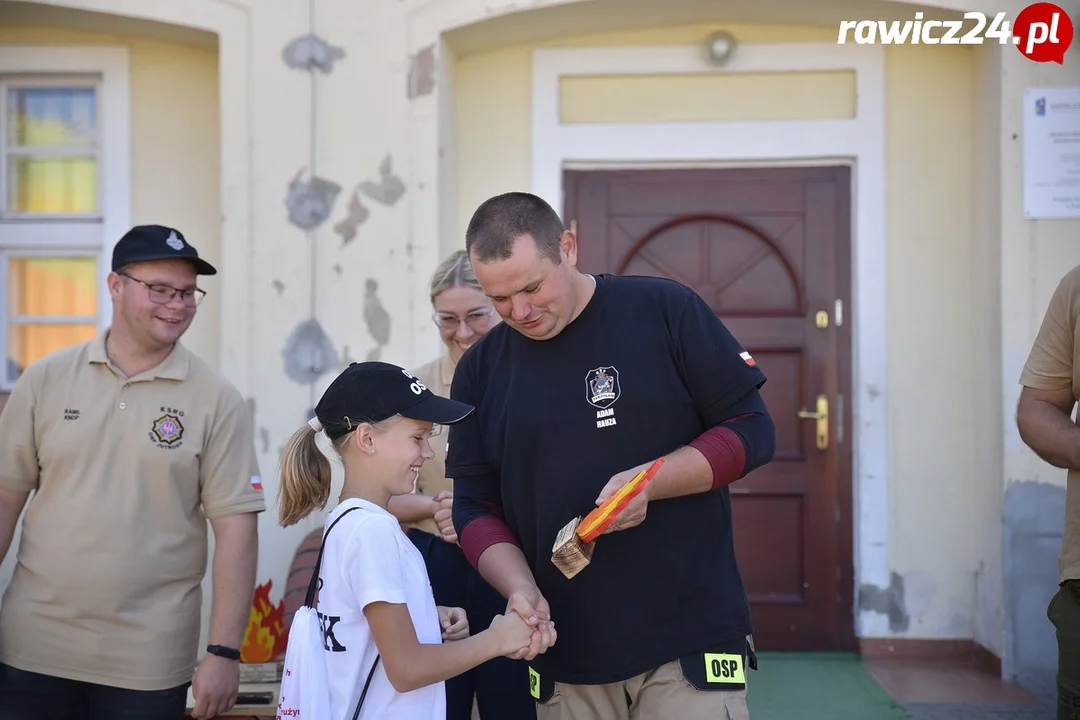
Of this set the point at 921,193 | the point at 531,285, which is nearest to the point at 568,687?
the point at 531,285

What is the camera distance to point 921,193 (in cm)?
557

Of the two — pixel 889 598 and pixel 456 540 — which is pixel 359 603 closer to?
pixel 456 540

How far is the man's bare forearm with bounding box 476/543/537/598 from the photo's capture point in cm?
243

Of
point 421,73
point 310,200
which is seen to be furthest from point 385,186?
point 421,73

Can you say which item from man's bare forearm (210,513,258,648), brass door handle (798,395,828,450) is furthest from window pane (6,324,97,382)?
brass door handle (798,395,828,450)

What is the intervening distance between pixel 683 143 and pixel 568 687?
3691 mm

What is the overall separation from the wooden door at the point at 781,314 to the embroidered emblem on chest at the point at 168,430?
2957mm

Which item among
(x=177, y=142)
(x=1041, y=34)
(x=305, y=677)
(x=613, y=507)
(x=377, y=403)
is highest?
(x=1041, y=34)

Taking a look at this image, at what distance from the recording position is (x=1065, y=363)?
3066 millimetres

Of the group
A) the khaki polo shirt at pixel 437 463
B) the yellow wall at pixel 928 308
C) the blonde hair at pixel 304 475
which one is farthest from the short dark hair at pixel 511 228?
the yellow wall at pixel 928 308

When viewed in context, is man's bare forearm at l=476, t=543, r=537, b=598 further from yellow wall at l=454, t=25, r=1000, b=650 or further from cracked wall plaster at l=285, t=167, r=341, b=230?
yellow wall at l=454, t=25, r=1000, b=650

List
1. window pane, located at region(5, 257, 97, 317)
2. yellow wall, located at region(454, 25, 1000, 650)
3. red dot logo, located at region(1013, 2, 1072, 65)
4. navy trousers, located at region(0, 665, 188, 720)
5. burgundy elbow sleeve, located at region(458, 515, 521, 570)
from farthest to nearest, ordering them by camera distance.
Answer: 1. window pane, located at region(5, 257, 97, 317)
2. yellow wall, located at region(454, 25, 1000, 650)
3. red dot logo, located at region(1013, 2, 1072, 65)
4. navy trousers, located at region(0, 665, 188, 720)
5. burgundy elbow sleeve, located at region(458, 515, 521, 570)

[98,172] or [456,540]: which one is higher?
[98,172]

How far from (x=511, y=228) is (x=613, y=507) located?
0.68m
